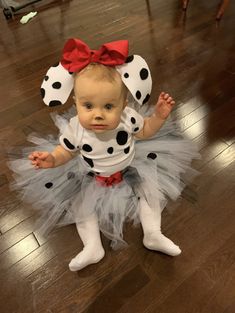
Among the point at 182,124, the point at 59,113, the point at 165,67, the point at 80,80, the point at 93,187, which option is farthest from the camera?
the point at 165,67

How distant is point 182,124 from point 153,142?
0.85ft

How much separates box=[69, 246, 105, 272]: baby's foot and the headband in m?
0.49

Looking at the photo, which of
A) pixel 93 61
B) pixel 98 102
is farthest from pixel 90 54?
pixel 98 102

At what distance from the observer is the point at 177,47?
6.02 ft

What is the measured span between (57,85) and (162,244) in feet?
1.96

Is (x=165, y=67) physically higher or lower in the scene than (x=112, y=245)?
higher

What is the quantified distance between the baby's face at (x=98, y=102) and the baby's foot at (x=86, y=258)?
0.42m

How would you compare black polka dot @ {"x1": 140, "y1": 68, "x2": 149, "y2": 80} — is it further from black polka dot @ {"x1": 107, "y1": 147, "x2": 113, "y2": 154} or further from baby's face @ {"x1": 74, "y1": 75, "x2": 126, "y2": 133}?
black polka dot @ {"x1": 107, "y1": 147, "x2": 113, "y2": 154}

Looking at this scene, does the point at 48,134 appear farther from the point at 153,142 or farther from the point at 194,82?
the point at 194,82

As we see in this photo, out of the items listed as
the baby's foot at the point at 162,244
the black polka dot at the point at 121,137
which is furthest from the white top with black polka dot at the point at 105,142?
the baby's foot at the point at 162,244

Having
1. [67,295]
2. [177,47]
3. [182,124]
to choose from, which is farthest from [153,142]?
[177,47]

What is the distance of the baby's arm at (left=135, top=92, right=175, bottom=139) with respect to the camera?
85 centimetres

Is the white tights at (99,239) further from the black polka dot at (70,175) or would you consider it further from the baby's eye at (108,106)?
the baby's eye at (108,106)

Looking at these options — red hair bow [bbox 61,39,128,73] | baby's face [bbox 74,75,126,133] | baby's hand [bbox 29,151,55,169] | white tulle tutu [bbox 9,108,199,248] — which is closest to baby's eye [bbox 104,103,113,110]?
baby's face [bbox 74,75,126,133]
